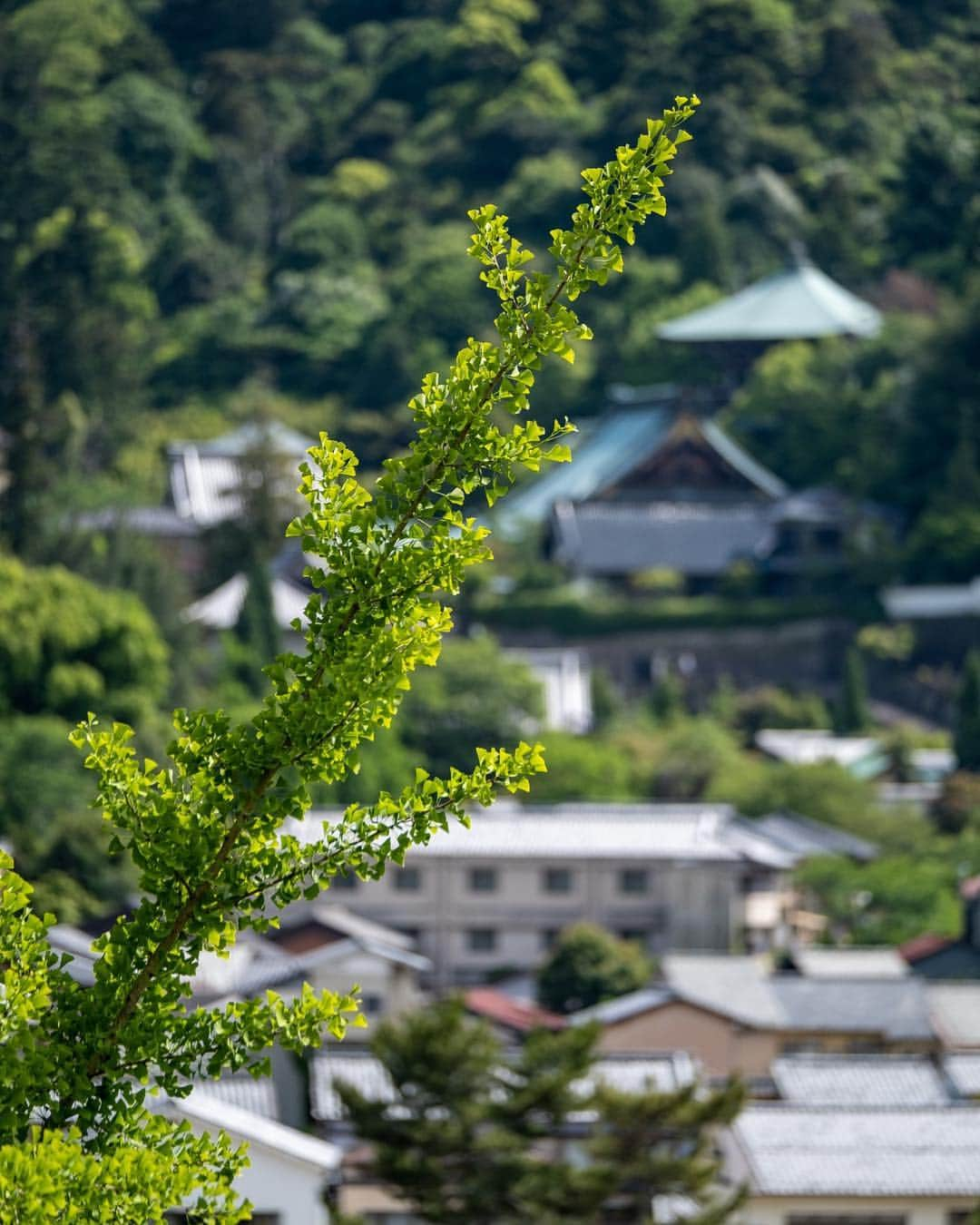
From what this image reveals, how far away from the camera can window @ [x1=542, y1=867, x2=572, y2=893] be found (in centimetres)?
2798

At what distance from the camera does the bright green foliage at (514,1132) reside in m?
15.1

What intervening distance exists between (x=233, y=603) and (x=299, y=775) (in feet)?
112

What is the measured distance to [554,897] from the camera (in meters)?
28.0

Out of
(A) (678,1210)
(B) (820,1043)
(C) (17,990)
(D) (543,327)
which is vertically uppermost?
(D) (543,327)

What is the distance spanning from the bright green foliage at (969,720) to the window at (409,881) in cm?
837

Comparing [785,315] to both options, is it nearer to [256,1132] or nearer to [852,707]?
[852,707]

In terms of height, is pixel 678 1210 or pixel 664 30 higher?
pixel 678 1210

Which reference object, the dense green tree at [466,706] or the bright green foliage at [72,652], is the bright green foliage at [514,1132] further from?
the dense green tree at [466,706]

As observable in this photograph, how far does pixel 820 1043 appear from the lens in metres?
22.3

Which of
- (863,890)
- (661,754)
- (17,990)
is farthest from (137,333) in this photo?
(17,990)

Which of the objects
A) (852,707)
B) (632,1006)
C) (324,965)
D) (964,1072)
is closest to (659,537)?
(852,707)

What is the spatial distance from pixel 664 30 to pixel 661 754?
28532 mm

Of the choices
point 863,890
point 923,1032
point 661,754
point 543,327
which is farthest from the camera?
point 661,754

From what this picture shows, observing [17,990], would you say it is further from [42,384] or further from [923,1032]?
[42,384]
